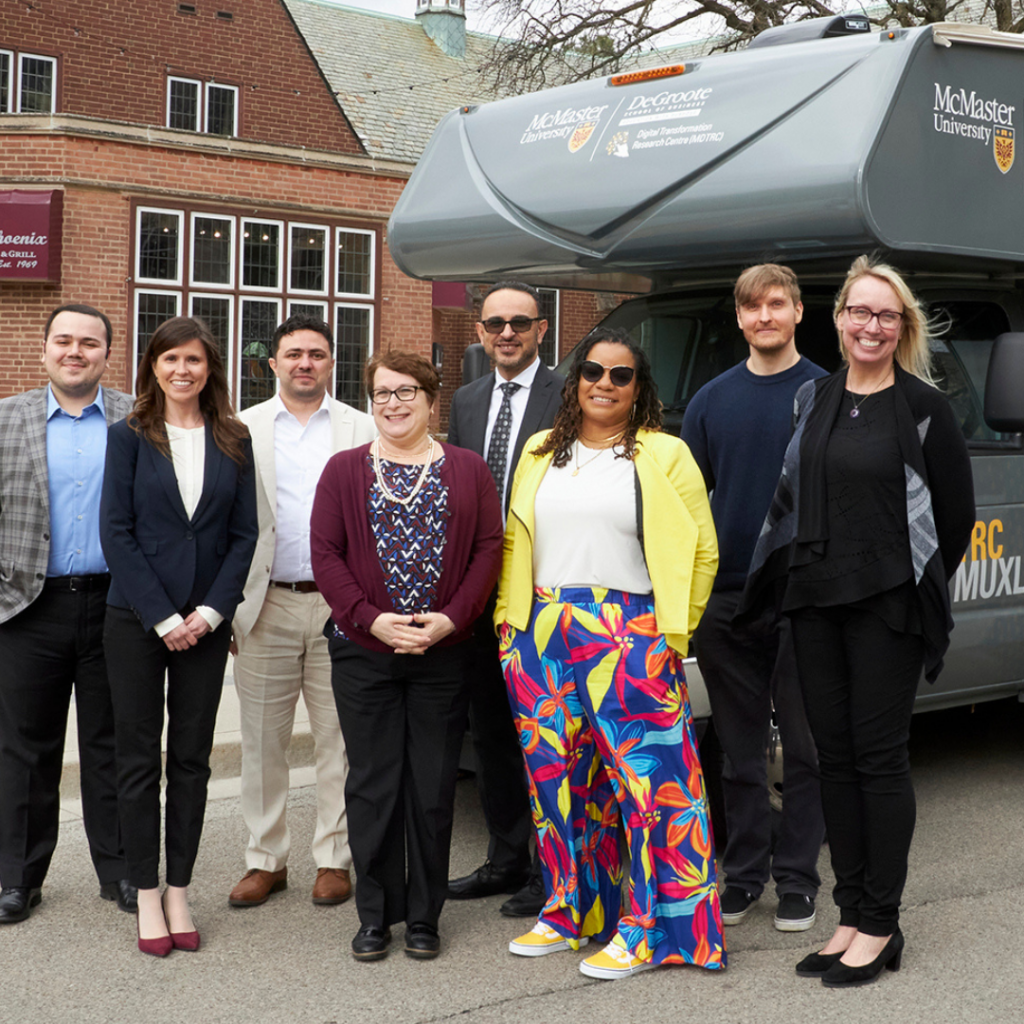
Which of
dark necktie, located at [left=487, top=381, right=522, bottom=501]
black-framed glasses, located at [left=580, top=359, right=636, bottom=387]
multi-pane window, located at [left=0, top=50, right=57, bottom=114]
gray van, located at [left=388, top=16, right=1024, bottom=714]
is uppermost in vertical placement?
multi-pane window, located at [left=0, top=50, right=57, bottom=114]

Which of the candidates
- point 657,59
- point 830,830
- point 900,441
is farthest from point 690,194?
point 657,59

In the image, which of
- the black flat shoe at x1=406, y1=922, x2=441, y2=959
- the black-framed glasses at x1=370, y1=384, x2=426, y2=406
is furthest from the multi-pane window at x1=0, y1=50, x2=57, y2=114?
the black flat shoe at x1=406, y1=922, x2=441, y2=959

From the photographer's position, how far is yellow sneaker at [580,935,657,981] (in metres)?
3.95

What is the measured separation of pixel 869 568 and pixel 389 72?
88.0 ft

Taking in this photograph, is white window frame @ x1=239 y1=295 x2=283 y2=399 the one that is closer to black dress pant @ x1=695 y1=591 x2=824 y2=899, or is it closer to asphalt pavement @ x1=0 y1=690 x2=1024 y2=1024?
asphalt pavement @ x1=0 y1=690 x2=1024 y2=1024

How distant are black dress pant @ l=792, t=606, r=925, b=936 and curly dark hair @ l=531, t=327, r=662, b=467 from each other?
30.0 inches

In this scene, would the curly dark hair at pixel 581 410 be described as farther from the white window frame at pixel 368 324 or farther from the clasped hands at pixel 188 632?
the white window frame at pixel 368 324

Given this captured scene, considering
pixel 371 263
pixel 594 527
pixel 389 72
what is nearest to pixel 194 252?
pixel 371 263

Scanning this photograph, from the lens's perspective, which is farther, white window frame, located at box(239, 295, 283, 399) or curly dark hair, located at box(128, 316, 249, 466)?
white window frame, located at box(239, 295, 283, 399)

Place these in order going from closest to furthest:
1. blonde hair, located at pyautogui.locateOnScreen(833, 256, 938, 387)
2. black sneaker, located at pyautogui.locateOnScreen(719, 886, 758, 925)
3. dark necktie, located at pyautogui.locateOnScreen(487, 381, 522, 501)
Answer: blonde hair, located at pyautogui.locateOnScreen(833, 256, 938, 387) → black sneaker, located at pyautogui.locateOnScreen(719, 886, 758, 925) → dark necktie, located at pyautogui.locateOnScreen(487, 381, 522, 501)

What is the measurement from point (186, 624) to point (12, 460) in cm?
89

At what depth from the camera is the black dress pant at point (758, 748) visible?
440 cm

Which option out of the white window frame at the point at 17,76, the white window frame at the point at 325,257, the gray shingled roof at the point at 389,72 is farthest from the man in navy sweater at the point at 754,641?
the white window frame at the point at 17,76

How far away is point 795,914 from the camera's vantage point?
4.37 metres
